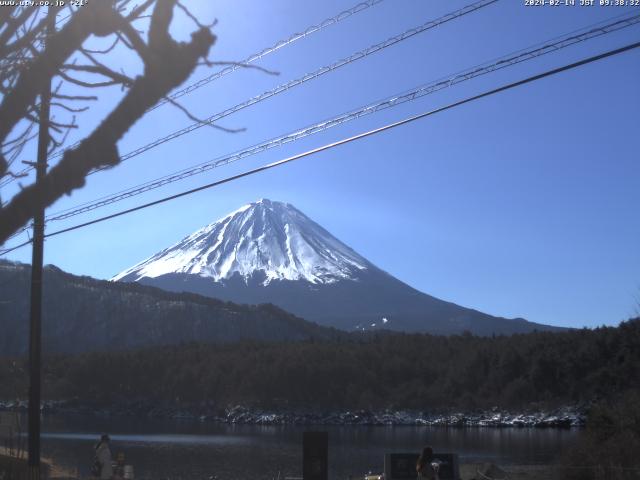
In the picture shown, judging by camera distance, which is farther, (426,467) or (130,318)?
(130,318)

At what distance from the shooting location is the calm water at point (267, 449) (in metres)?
36.8

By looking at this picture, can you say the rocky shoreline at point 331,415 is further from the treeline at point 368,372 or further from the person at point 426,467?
the person at point 426,467

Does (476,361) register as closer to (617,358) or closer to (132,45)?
(617,358)

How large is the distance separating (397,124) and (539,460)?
33.0 m

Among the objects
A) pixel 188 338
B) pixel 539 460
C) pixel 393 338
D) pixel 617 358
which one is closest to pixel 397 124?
pixel 539 460

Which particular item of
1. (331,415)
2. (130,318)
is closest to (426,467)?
(331,415)

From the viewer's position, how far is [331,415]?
8700 centimetres

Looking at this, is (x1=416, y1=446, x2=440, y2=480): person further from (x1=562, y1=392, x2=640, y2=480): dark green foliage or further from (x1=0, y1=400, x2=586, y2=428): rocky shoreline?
(x1=0, y1=400, x2=586, y2=428): rocky shoreline

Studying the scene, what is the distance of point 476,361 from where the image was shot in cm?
8888

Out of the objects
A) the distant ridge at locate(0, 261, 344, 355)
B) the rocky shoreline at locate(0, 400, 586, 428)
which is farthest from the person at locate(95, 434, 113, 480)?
the distant ridge at locate(0, 261, 344, 355)

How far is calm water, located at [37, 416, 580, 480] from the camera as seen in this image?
36781 mm

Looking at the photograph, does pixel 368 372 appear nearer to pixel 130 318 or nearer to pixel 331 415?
pixel 331 415

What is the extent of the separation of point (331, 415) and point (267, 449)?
128ft

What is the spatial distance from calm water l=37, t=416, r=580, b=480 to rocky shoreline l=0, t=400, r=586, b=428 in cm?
350
